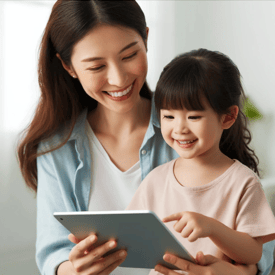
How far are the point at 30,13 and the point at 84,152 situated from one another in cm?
151

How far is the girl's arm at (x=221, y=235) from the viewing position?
1017 mm

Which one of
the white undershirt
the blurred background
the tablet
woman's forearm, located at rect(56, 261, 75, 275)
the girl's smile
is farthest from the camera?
the blurred background

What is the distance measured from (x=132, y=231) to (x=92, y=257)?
0.18 meters

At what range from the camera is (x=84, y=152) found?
1.67 metres

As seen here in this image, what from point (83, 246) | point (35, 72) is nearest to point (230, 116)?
point (83, 246)

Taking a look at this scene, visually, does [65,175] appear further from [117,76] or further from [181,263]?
[181,263]

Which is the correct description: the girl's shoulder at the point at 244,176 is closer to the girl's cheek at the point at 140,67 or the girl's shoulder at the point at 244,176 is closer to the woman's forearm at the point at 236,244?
the woman's forearm at the point at 236,244

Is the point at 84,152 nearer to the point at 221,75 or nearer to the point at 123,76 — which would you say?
the point at 123,76

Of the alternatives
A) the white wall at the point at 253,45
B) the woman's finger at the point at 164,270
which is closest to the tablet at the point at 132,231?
the woman's finger at the point at 164,270

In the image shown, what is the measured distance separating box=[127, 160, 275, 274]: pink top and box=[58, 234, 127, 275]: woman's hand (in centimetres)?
22

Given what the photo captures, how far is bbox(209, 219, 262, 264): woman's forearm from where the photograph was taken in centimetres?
109

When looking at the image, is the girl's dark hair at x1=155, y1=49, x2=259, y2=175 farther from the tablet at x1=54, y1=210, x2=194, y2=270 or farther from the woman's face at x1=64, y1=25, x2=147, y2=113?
the tablet at x1=54, y1=210, x2=194, y2=270

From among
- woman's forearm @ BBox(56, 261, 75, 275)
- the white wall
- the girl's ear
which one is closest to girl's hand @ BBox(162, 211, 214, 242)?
the girl's ear

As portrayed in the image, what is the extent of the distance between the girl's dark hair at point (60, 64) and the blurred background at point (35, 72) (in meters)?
0.76
